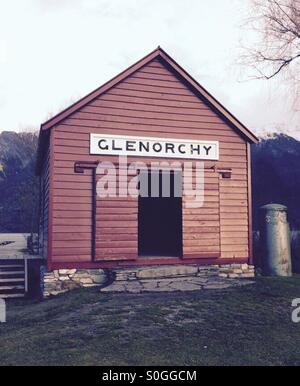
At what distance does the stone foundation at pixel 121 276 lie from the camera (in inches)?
Answer: 407

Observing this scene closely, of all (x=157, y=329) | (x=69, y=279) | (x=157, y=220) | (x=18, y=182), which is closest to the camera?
(x=157, y=329)

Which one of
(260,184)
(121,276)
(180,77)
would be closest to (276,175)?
(260,184)

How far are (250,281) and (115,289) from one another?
3.74 metres

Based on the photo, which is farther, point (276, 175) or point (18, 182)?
point (18, 182)

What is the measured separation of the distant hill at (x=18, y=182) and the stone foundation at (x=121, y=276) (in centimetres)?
1869

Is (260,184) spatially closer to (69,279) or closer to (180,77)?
(180,77)

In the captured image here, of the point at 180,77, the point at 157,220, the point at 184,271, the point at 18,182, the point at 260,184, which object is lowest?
the point at 184,271

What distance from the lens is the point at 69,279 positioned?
34.3 feet

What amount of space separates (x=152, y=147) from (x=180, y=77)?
241cm

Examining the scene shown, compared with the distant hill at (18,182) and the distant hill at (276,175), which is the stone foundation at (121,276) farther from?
the distant hill at (18,182)

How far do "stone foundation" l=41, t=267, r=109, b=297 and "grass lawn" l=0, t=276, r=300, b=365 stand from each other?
0.51 metres

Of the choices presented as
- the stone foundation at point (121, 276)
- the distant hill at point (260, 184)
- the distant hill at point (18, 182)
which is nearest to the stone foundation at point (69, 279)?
the stone foundation at point (121, 276)

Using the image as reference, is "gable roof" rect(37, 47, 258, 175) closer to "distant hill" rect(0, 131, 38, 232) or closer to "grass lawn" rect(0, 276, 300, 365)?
"grass lawn" rect(0, 276, 300, 365)
